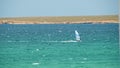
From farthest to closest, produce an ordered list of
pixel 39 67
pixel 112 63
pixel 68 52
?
pixel 68 52
pixel 112 63
pixel 39 67

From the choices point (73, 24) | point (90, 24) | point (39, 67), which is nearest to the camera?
point (39, 67)

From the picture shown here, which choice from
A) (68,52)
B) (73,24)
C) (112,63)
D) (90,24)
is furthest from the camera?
(73,24)

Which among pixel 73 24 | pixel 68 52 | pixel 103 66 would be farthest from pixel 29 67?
pixel 73 24

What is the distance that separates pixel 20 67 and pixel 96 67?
93cm

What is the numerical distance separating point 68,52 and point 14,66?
211cm

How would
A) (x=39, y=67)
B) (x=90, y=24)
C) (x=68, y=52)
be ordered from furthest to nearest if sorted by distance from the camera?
(x=90, y=24)
(x=68, y=52)
(x=39, y=67)

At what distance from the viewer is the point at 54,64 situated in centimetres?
567

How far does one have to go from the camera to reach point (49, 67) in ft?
17.1

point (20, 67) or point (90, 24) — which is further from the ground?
point (20, 67)

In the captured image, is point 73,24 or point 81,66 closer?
point 81,66

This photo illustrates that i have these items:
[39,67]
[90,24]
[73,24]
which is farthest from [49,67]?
[73,24]

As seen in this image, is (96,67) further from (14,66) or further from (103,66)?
(14,66)

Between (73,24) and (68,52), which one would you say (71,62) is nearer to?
(68,52)

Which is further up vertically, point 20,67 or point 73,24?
point 20,67
